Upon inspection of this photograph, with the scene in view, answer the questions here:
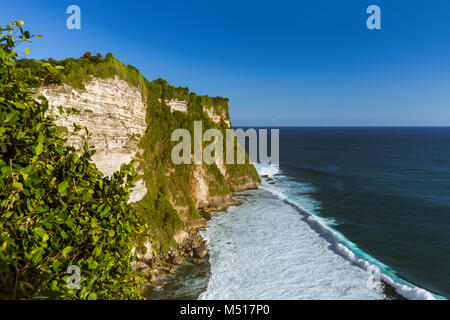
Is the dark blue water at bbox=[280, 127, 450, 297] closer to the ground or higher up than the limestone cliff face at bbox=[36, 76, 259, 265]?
closer to the ground

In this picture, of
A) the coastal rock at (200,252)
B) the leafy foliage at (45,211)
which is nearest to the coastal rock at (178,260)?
the coastal rock at (200,252)

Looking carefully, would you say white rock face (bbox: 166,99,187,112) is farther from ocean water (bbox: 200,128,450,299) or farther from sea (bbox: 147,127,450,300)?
→ ocean water (bbox: 200,128,450,299)

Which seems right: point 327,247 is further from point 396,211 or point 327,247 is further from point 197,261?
point 396,211

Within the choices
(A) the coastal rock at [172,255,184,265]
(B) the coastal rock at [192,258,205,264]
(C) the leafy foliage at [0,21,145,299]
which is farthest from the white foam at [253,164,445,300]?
(C) the leafy foliage at [0,21,145,299]

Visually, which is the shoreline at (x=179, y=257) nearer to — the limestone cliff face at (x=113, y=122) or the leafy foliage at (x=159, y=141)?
the limestone cliff face at (x=113, y=122)
